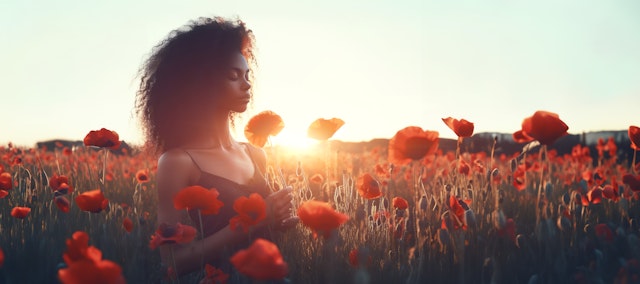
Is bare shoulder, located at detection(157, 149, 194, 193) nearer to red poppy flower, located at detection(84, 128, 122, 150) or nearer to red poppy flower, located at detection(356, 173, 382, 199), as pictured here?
red poppy flower, located at detection(84, 128, 122, 150)

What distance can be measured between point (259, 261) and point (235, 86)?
1.53 metres

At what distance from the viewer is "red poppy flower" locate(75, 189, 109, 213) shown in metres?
1.88

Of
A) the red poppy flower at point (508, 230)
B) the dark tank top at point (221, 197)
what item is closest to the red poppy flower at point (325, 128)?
the dark tank top at point (221, 197)

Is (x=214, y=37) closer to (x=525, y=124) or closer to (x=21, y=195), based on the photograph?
(x=525, y=124)

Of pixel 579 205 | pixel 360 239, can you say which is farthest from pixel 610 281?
pixel 360 239

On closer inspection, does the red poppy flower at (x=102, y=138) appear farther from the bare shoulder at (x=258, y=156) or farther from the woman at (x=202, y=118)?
the bare shoulder at (x=258, y=156)

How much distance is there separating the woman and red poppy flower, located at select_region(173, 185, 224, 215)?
52 cm

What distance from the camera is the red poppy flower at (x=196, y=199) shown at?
59.5 inches

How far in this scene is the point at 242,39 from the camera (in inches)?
108

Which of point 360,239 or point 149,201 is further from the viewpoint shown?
point 149,201

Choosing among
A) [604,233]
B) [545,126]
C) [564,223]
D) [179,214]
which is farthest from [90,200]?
[604,233]

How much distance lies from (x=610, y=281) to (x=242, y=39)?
201 cm

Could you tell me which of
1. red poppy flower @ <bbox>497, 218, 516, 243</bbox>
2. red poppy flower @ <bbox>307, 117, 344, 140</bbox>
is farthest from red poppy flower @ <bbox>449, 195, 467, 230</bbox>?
red poppy flower @ <bbox>307, 117, 344, 140</bbox>

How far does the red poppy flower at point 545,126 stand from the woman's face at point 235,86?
4.08 feet
